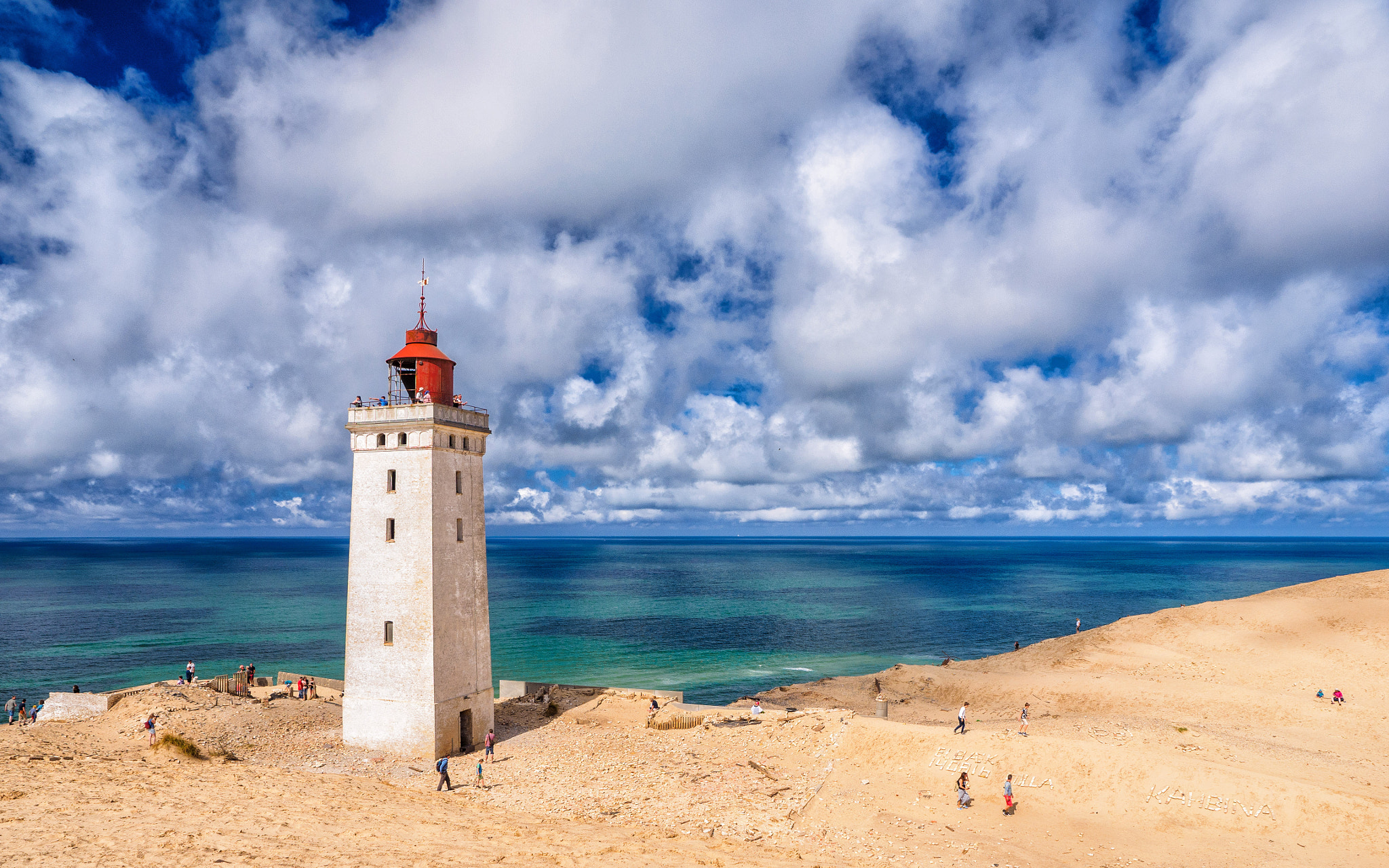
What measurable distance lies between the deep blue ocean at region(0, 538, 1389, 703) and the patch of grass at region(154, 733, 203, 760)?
28.2 m

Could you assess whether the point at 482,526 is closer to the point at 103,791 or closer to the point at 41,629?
the point at 103,791

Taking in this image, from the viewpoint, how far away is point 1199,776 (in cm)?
2512

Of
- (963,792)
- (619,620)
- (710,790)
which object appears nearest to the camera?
(963,792)

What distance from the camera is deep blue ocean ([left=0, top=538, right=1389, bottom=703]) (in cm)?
5800

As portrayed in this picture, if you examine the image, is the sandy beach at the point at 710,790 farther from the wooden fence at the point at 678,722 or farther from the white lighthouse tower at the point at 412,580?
the white lighthouse tower at the point at 412,580

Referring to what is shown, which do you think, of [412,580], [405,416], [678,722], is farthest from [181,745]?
[678,722]

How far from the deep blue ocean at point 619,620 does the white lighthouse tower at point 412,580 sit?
23721 mm

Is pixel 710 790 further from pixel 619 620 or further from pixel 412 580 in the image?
pixel 619 620

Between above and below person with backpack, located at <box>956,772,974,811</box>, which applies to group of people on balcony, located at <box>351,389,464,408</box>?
above

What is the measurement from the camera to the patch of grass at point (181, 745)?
2806 centimetres

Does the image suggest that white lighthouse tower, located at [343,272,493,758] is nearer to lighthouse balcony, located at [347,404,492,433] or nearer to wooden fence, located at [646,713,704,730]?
lighthouse balcony, located at [347,404,492,433]

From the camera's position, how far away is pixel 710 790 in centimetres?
2581

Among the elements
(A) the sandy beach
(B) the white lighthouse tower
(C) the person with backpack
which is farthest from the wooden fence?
(C) the person with backpack

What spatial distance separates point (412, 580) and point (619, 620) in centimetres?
5849
